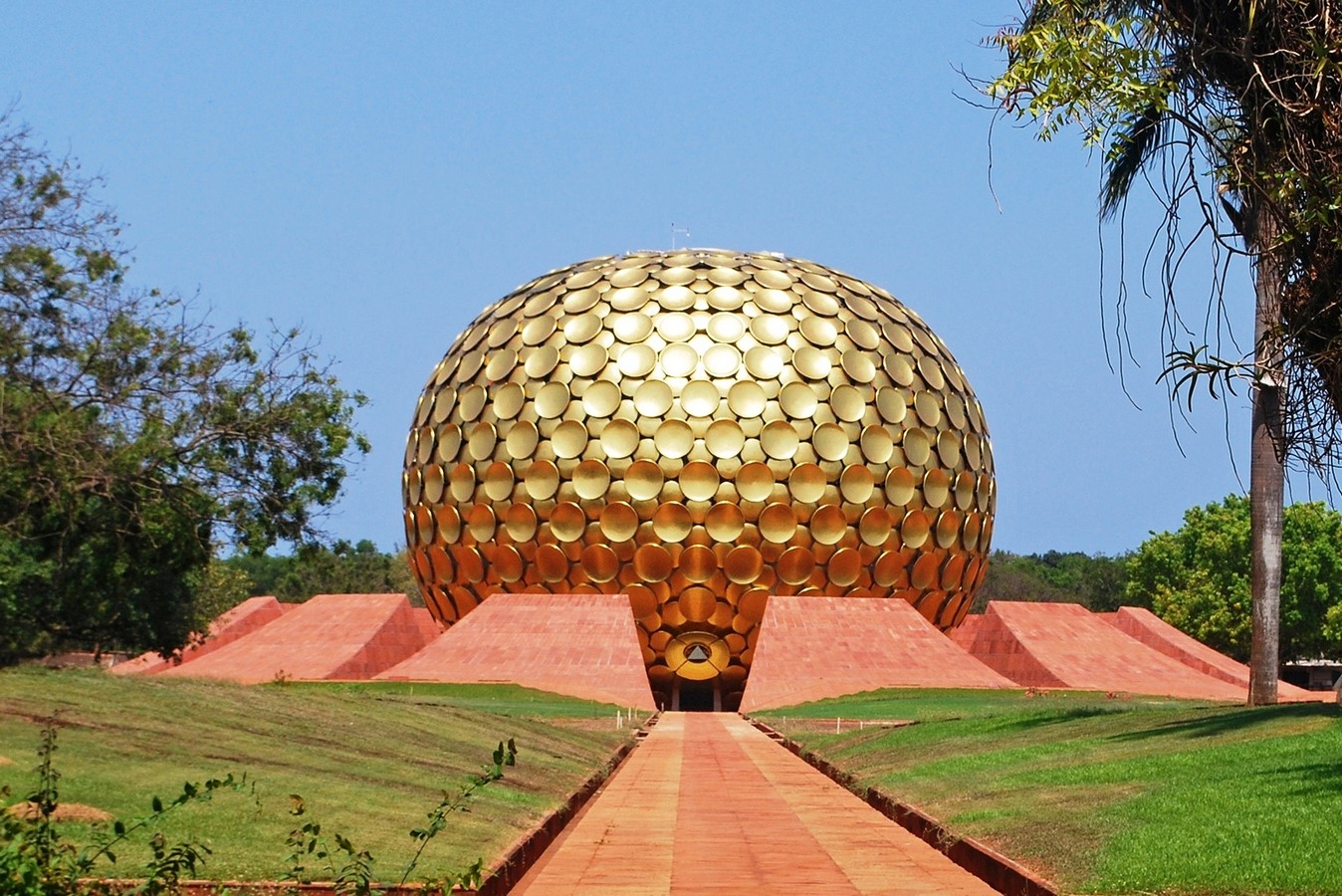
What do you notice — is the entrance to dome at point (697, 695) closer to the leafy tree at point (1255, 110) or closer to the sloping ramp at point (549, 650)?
the sloping ramp at point (549, 650)

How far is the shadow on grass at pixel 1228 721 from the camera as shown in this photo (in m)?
12.9

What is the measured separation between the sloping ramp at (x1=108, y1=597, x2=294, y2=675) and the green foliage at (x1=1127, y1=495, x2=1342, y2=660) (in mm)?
28604

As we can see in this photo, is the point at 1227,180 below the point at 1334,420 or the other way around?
the other way around

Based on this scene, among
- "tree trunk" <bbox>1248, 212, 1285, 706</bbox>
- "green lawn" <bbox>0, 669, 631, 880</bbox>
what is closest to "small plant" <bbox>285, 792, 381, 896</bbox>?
"green lawn" <bbox>0, 669, 631, 880</bbox>

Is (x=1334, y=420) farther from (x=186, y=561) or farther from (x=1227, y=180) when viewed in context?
(x=186, y=561)

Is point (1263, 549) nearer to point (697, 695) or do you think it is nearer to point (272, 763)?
point (272, 763)

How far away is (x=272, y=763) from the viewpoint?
10.2 m

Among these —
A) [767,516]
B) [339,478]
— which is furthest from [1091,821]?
[767,516]

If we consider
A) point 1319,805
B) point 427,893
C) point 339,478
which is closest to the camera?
point 427,893

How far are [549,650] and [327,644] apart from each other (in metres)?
6.88

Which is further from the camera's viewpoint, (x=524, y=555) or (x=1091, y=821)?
(x=524, y=555)

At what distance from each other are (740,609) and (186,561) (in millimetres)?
15220

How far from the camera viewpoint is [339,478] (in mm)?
16266

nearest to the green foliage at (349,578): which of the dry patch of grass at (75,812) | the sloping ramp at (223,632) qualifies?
the sloping ramp at (223,632)
